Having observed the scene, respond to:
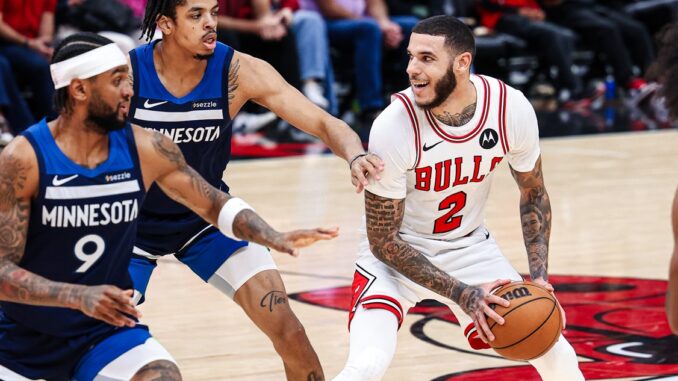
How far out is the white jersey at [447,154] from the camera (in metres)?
5.40

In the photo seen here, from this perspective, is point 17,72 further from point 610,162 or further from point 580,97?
point 580,97

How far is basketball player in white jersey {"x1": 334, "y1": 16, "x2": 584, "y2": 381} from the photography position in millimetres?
5348

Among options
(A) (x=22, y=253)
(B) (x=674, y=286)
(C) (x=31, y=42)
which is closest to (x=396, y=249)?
(A) (x=22, y=253)

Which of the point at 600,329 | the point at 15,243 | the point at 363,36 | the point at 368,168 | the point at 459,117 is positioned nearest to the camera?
the point at 15,243

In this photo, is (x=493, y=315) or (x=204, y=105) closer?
(x=493, y=315)

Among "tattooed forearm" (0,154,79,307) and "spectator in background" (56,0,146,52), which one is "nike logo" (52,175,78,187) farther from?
"spectator in background" (56,0,146,52)

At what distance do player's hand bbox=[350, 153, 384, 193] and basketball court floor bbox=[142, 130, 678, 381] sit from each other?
4.44ft

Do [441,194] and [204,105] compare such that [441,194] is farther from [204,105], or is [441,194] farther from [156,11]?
[156,11]

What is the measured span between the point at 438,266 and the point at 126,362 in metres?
1.57

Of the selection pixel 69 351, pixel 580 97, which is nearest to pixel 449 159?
pixel 69 351

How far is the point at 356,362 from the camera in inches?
201

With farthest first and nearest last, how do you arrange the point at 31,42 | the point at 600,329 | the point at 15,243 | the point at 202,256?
the point at 31,42
the point at 600,329
the point at 202,256
the point at 15,243

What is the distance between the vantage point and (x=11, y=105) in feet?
40.5

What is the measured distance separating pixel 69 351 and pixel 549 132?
10420 millimetres
